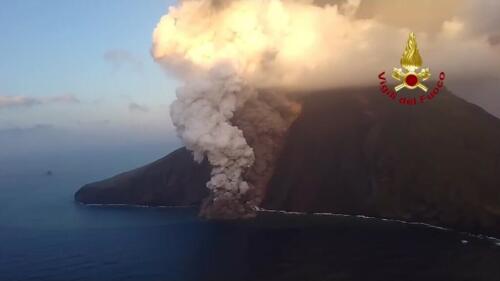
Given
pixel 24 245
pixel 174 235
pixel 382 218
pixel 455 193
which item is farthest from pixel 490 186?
pixel 24 245

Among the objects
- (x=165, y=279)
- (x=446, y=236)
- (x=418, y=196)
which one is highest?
(x=418, y=196)

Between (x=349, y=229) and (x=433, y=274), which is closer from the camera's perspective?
(x=433, y=274)

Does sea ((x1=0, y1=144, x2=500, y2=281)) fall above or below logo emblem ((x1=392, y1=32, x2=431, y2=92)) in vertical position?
below

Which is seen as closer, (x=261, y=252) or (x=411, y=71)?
(x=411, y=71)

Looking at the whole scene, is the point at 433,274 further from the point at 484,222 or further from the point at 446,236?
the point at 484,222

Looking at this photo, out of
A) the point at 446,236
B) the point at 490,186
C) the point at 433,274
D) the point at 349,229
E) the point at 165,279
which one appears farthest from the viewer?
the point at 490,186

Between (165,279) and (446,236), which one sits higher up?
(446,236)

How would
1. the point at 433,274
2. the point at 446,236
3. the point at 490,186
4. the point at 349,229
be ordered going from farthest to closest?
the point at 490,186, the point at 349,229, the point at 446,236, the point at 433,274

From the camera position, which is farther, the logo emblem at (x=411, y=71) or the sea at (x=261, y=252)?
the sea at (x=261, y=252)

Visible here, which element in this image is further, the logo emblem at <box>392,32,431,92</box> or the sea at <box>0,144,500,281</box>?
the sea at <box>0,144,500,281</box>

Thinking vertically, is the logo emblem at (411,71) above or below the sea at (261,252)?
above
